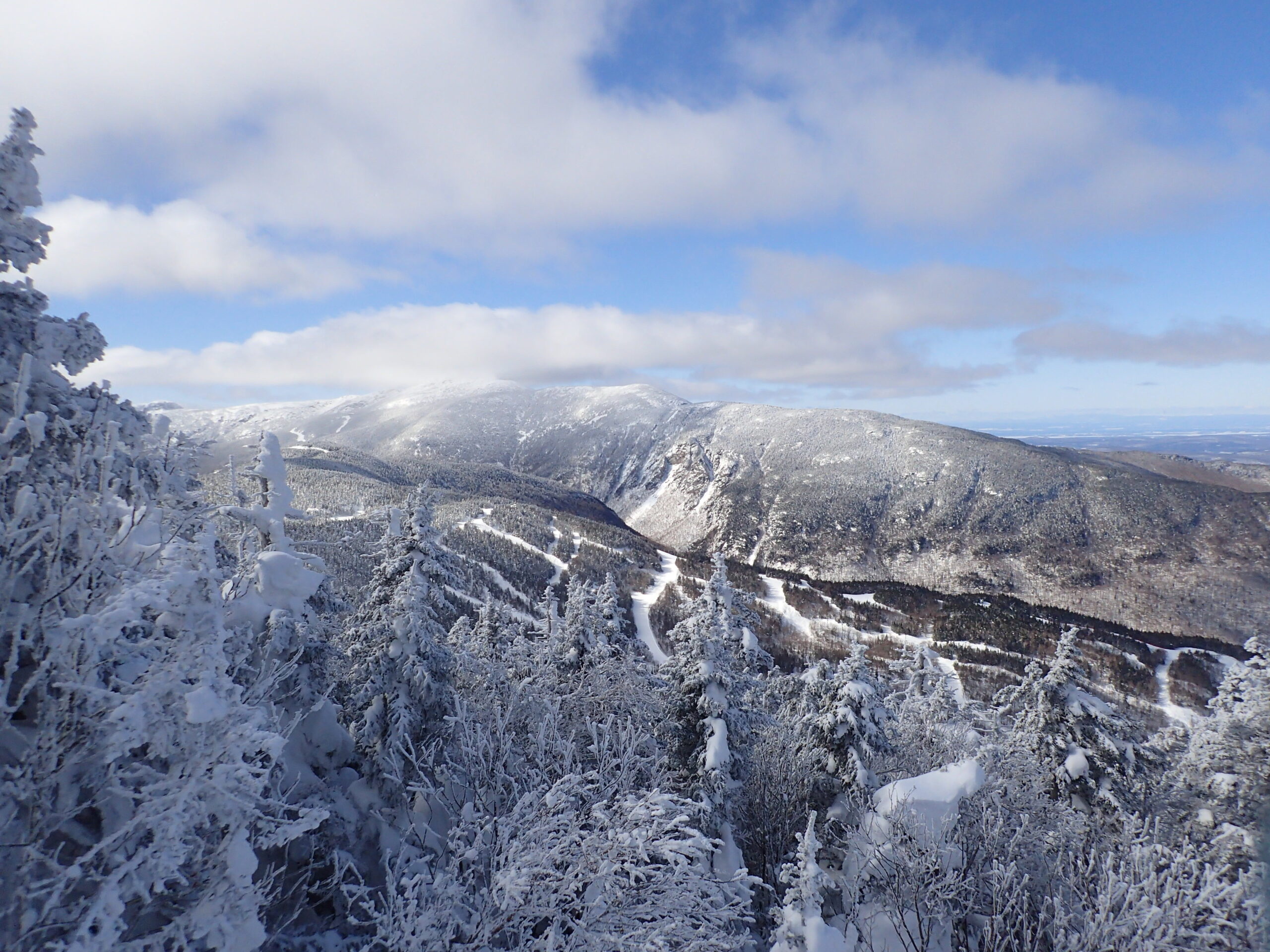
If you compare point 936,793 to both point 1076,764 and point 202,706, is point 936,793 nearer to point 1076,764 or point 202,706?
point 1076,764

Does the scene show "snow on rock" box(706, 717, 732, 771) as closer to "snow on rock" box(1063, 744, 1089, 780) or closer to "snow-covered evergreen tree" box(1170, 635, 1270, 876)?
"snow on rock" box(1063, 744, 1089, 780)

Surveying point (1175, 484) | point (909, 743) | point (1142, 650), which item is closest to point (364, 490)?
point (909, 743)

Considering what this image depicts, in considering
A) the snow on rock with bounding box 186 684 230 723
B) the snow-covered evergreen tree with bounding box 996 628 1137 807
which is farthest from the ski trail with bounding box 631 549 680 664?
the snow on rock with bounding box 186 684 230 723

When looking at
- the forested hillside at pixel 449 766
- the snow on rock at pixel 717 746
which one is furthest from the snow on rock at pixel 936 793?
the snow on rock at pixel 717 746

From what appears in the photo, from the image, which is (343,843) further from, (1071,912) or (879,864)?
(1071,912)

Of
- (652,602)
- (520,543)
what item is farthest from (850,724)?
(520,543)

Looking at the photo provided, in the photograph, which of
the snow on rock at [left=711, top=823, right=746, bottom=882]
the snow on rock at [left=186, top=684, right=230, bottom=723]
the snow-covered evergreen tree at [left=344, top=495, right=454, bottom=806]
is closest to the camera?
the snow on rock at [left=186, top=684, right=230, bottom=723]
